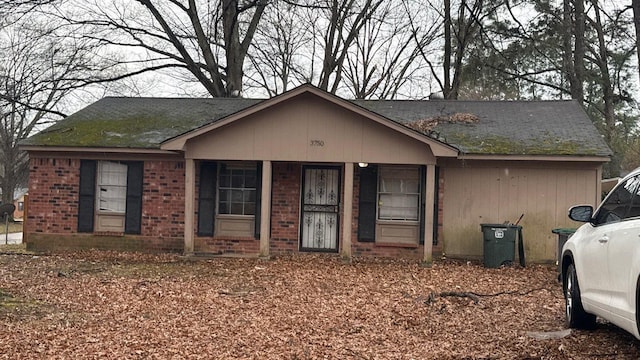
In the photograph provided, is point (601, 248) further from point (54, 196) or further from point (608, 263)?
point (54, 196)

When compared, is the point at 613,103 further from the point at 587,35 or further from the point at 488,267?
the point at 488,267

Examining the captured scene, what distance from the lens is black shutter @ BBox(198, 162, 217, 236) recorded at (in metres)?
14.3

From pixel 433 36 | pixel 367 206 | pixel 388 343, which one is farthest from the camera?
pixel 433 36

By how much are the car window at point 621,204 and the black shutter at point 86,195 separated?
37.8 feet

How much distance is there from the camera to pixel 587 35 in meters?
23.2

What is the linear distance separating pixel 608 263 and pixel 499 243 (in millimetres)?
7838

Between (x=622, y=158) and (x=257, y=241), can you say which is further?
(x=622, y=158)

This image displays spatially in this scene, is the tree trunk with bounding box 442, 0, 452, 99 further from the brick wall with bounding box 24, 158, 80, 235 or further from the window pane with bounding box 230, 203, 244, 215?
the brick wall with bounding box 24, 158, 80, 235

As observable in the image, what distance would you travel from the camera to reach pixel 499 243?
12.9 metres

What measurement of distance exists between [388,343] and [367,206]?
734 cm

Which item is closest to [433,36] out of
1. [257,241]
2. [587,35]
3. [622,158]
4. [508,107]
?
[587,35]

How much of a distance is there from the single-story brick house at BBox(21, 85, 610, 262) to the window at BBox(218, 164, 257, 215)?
0.9 inches

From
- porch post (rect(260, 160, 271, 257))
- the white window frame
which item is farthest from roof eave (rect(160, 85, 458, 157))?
the white window frame

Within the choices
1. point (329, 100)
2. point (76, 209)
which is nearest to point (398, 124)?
point (329, 100)
